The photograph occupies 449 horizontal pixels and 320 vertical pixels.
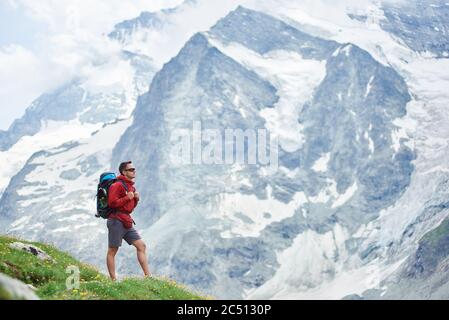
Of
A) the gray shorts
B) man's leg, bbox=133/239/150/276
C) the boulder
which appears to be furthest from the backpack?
the boulder

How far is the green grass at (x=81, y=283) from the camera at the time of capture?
71.0ft

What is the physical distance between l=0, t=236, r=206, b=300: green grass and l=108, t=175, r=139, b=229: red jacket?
191cm

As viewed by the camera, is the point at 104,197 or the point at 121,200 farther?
the point at 104,197

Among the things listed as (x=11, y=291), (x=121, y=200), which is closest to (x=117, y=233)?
(x=121, y=200)

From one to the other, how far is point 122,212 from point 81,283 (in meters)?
4.04

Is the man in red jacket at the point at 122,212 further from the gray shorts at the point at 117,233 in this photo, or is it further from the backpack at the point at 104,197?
the backpack at the point at 104,197

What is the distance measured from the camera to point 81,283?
899 inches

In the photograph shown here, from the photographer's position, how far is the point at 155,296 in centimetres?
2436

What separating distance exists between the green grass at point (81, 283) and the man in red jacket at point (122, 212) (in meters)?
0.95

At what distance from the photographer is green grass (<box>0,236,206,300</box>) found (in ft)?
71.0

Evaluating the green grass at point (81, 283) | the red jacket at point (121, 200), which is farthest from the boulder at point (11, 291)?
the red jacket at point (121, 200)

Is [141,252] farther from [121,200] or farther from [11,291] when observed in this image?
[11,291]
